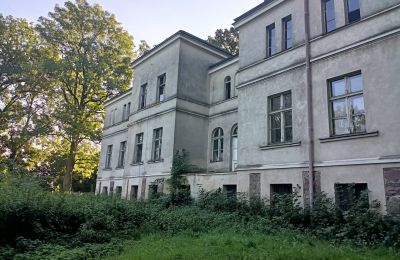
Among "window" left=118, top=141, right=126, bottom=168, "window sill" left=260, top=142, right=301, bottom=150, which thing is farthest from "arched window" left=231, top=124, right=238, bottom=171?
"window" left=118, top=141, right=126, bottom=168

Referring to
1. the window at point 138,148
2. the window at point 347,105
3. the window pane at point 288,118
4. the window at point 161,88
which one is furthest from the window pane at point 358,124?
the window at point 138,148

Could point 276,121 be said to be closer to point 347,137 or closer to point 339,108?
point 339,108

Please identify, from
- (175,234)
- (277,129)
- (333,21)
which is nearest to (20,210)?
(175,234)

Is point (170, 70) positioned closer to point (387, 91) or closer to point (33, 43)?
point (387, 91)

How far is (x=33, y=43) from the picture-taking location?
3108 centimetres

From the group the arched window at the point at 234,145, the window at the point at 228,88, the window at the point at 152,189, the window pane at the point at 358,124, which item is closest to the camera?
the window pane at the point at 358,124

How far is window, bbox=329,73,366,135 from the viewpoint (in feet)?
33.1

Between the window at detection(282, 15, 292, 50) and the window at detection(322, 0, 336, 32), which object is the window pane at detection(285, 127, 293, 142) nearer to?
the window at detection(282, 15, 292, 50)

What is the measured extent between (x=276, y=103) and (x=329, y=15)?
3.82m

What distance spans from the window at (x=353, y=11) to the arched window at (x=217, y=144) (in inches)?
387

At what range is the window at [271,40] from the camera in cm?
1390

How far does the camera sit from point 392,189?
8.78m

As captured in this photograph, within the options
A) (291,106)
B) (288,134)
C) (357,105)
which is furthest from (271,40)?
(357,105)

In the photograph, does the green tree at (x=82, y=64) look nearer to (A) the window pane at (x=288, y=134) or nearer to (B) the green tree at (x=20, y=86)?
(B) the green tree at (x=20, y=86)
